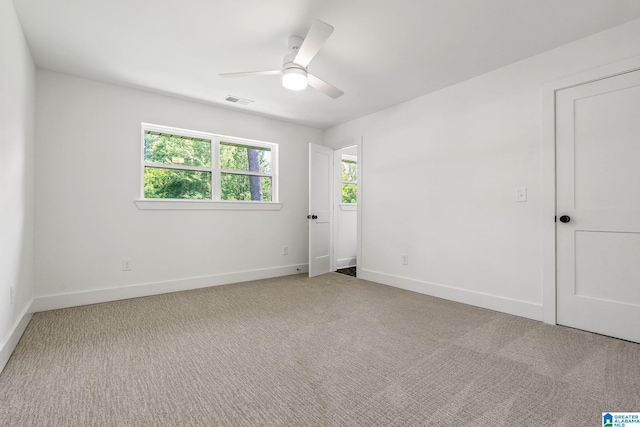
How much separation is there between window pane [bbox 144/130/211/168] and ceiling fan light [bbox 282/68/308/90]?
2.06 m

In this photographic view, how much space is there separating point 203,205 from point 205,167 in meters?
0.54

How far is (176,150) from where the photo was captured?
390cm

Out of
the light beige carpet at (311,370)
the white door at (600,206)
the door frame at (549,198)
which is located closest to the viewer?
the light beige carpet at (311,370)

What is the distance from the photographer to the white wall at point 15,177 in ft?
6.35

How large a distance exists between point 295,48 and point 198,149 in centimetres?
222

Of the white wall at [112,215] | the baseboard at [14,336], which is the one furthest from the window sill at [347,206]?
the baseboard at [14,336]

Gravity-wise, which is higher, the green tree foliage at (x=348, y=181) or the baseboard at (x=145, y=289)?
the green tree foliage at (x=348, y=181)

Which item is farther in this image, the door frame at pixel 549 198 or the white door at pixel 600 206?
the door frame at pixel 549 198


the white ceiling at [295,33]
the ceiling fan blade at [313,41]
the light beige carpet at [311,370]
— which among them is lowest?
the light beige carpet at [311,370]

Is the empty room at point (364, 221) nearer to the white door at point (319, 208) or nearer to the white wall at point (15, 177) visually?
the white wall at point (15, 177)

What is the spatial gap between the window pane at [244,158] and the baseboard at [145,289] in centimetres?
155

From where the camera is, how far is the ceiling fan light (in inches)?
96.5

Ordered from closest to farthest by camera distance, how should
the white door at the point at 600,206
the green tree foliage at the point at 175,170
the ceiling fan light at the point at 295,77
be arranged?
the white door at the point at 600,206 < the ceiling fan light at the point at 295,77 < the green tree foliage at the point at 175,170

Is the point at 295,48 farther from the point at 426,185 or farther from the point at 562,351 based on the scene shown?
the point at 562,351
